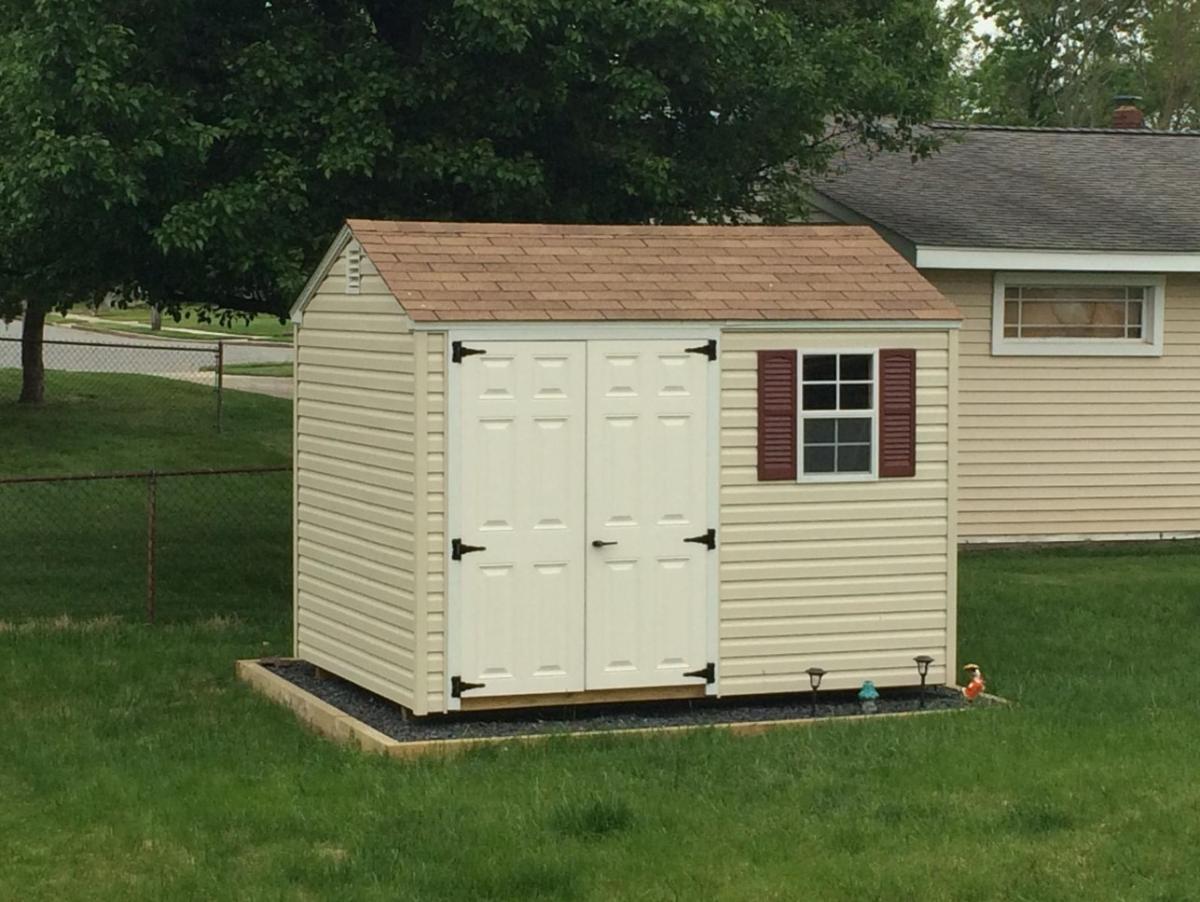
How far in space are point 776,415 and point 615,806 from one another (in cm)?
326

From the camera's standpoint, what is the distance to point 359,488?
11055mm

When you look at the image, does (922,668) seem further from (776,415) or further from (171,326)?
(171,326)

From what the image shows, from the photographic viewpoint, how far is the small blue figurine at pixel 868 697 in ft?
36.0

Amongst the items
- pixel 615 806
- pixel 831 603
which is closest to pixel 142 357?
pixel 831 603

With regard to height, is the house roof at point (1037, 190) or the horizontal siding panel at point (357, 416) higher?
the house roof at point (1037, 190)

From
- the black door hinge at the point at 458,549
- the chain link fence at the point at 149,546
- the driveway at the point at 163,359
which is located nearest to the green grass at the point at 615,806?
the black door hinge at the point at 458,549

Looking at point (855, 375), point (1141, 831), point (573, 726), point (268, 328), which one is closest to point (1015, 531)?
point (855, 375)

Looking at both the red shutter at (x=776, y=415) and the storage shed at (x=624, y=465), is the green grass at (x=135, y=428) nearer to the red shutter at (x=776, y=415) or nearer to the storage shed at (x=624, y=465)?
the storage shed at (x=624, y=465)

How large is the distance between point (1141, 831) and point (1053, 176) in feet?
44.6

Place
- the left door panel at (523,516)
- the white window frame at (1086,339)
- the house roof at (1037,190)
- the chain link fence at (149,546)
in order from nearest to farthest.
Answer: the left door panel at (523,516) → the chain link fence at (149,546) → the house roof at (1037,190) → the white window frame at (1086,339)

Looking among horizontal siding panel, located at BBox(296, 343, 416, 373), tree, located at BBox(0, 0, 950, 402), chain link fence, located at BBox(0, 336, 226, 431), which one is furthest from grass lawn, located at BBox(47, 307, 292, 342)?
horizontal siding panel, located at BBox(296, 343, 416, 373)

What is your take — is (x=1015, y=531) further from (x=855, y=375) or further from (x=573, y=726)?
(x=573, y=726)

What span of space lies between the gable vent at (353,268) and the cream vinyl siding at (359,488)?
0.05 meters

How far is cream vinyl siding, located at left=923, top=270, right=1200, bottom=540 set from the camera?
60.5ft
